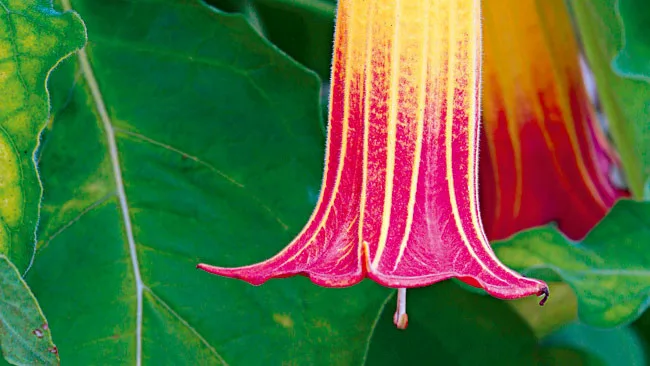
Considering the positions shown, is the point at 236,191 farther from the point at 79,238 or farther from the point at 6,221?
the point at 6,221

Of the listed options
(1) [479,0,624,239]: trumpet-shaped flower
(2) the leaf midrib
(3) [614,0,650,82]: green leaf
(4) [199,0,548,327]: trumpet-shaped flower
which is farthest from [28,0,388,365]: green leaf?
(3) [614,0,650,82]: green leaf

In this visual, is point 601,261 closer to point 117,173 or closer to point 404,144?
point 404,144

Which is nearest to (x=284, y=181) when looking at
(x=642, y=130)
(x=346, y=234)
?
(x=346, y=234)

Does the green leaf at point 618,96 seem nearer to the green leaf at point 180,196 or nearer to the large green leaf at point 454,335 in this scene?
the large green leaf at point 454,335

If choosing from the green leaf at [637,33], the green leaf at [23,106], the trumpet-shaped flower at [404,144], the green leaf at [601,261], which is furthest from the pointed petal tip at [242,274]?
the green leaf at [637,33]

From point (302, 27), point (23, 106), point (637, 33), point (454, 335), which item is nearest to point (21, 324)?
point (23, 106)

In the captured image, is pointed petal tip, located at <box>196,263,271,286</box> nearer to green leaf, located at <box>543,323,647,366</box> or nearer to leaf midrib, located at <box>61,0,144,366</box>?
leaf midrib, located at <box>61,0,144,366</box>
